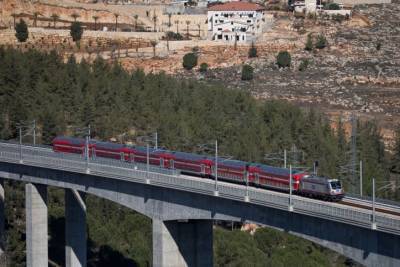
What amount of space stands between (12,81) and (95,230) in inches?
1216

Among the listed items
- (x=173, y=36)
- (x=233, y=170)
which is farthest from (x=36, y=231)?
(x=173, y=36)

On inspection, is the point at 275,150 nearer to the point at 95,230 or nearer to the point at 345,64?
the point at 95,230

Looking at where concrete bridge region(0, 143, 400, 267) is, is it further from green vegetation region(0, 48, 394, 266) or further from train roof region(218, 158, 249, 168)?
green vegetation region(0, 48, 394, 266)

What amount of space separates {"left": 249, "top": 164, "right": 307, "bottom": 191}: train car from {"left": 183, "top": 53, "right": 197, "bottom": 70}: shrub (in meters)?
89.1

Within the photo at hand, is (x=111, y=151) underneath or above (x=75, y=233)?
above

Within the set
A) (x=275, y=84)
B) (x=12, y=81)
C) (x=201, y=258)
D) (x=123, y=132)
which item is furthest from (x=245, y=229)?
(x=275, y=84)

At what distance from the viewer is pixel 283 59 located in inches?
6142

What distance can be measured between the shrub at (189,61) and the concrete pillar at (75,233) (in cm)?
8088

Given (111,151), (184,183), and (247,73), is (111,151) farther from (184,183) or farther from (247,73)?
(247,73)

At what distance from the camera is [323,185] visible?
200 feet

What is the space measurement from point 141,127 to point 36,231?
1206 inches

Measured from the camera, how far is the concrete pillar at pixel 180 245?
65.7m

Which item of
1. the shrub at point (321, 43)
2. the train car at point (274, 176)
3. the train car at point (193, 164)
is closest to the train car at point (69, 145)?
the train car at point (193, 164)

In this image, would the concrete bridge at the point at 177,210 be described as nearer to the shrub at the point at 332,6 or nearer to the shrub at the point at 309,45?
the shrub at the point at 309,45
